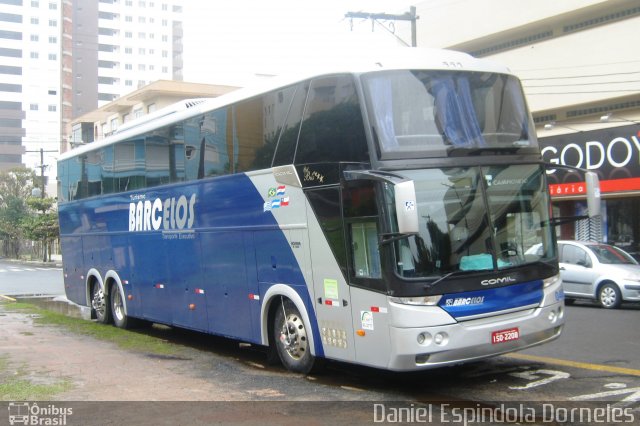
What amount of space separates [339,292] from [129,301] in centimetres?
761

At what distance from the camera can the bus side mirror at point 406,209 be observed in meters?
6.77

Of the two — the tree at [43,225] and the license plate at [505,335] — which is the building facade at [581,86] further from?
the tree at [43,225]

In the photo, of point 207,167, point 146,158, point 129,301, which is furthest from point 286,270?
point 129,301

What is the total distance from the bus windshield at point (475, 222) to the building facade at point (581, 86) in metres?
15.2

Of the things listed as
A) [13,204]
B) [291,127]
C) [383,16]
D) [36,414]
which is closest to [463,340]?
[291,127]

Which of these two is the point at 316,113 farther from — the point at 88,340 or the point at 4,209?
the point at 4,209

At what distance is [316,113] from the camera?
8672 millimetres

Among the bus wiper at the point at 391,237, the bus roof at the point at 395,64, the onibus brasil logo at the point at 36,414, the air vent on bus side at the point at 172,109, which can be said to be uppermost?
the air vent on bus side at the point at 172,109

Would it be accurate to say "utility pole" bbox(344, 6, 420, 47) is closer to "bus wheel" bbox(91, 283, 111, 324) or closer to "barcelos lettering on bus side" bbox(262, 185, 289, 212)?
"bus wheel" bbox(91, 283, 111, 324)

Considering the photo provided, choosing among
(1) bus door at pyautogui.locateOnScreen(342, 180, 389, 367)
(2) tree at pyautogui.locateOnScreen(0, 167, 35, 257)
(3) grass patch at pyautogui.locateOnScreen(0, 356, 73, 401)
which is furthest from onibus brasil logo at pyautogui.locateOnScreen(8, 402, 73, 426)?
(2) tree at pyautogui.locateOnScreen(0, 167, 35, 257)

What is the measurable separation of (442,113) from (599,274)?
10.6 m

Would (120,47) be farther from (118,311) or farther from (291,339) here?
(291,339)

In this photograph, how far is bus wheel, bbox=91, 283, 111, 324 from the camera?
52.0ft

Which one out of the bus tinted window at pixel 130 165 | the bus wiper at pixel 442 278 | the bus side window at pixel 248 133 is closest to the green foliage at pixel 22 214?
the bus tinted window at pixel 130 165
